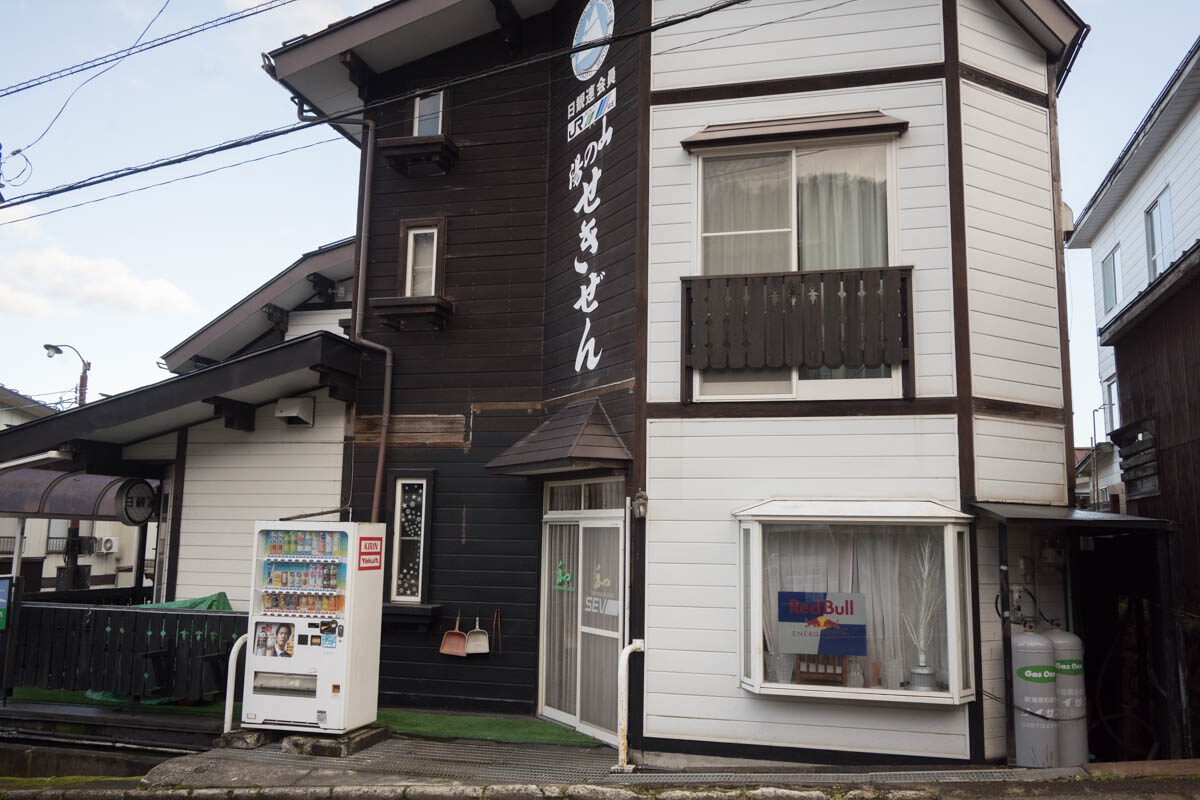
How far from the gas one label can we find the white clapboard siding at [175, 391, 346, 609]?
6.57 feet

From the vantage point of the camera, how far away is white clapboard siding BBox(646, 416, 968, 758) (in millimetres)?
7328

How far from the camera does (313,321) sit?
1409 centimetres

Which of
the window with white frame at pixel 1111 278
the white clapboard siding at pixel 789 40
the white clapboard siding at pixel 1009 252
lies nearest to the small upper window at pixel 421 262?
the white clapboard siding at pixel 789 40

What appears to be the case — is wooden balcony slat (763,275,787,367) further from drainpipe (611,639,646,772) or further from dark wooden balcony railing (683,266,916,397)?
drainpipe (611,639,646,772)

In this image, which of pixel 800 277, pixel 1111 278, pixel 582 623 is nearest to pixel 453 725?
pixel 582 623

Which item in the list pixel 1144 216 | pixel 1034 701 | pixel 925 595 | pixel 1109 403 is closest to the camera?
pixel 1034 701

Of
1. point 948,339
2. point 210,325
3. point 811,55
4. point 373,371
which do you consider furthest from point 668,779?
point 210,325

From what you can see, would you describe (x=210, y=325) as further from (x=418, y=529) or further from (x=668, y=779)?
(x=668, y=779)

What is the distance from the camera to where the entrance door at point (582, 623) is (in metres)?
8.28

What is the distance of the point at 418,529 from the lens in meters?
9.98

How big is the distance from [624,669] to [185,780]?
12.4 feet

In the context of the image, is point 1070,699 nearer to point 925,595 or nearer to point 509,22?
point 925,595

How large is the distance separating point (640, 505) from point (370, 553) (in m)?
2.71

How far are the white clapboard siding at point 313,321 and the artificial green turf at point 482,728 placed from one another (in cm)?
678
